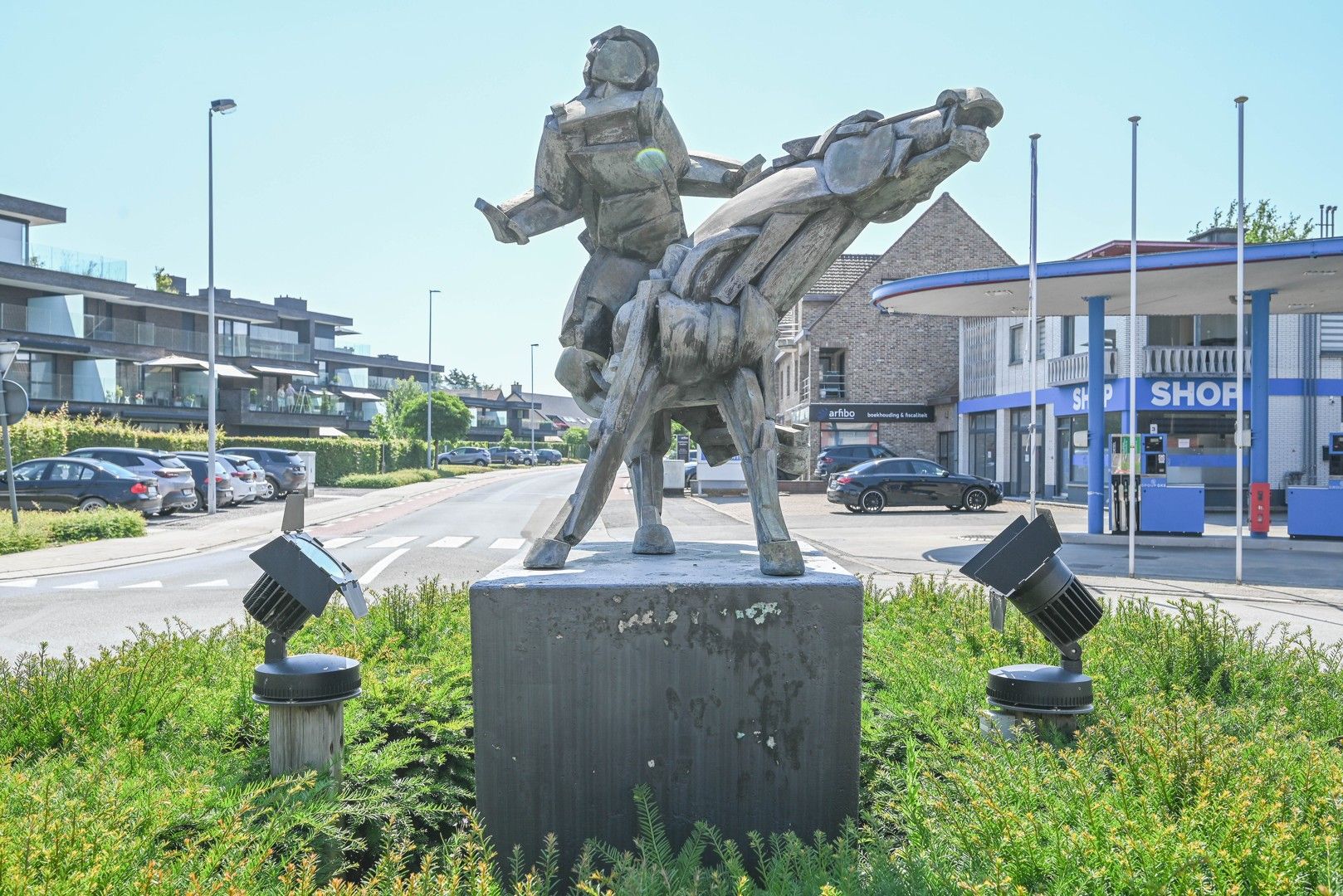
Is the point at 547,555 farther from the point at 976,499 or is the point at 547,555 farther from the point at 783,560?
the point at 976,499

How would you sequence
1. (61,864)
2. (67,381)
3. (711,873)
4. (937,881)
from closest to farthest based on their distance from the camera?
(61,864), (937,881), (711,873), (67,381)

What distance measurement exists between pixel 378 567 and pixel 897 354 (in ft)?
96.6

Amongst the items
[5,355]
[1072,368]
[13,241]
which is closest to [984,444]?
[1072,368]

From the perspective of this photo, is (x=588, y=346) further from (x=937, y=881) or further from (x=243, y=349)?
(x=243, y=349)

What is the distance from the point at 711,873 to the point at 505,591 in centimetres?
116

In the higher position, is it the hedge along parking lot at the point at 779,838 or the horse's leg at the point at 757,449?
the horse's leg at the point at 757,449

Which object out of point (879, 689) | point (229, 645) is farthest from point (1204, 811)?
point (229, 645)

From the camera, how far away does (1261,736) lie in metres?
3.73

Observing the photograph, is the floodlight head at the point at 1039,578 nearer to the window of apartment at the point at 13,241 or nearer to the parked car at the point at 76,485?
the parked car at the point at 76,485

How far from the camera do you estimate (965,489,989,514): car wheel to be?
26891mm

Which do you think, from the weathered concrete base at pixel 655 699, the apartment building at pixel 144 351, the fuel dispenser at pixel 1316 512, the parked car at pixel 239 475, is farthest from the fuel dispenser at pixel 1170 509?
the apartment building at pixel 144 351

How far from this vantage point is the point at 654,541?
475cm

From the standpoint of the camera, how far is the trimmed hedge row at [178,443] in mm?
25234

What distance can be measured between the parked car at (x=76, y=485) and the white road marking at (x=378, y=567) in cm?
843
